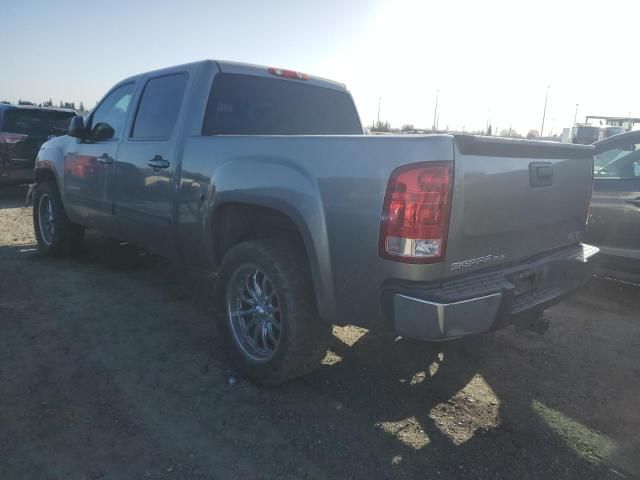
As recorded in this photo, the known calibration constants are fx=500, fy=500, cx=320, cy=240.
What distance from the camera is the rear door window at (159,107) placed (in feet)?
13.1

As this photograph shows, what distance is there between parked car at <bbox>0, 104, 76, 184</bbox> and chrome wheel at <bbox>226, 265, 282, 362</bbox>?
332 inches

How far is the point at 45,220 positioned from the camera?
6191 millimetres

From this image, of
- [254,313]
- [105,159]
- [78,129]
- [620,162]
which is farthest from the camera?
[620,162]

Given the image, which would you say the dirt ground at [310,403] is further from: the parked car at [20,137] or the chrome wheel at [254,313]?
the parked car at [20,137]

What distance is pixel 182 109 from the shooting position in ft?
12.6

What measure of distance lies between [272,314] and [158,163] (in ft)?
5.48

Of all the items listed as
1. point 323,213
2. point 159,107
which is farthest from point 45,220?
point 323,213

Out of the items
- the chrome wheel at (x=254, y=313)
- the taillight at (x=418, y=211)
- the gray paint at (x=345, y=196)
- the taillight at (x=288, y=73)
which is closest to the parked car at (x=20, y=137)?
the taillight at (x=288, y=73)

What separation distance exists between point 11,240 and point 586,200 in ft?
23.3

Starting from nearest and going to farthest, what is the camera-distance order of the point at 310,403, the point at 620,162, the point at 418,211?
the point at 418,211 < the point at 310,403 < the point at 620,162

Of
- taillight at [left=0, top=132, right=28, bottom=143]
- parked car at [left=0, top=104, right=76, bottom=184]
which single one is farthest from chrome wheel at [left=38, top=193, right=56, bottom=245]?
taillight at [left=0, top=132, right=28, bottom=143]

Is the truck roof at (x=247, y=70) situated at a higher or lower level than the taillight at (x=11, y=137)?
higher

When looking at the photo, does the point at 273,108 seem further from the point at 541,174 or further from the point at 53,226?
the point at 53,226

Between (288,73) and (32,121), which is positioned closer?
(288,73)
